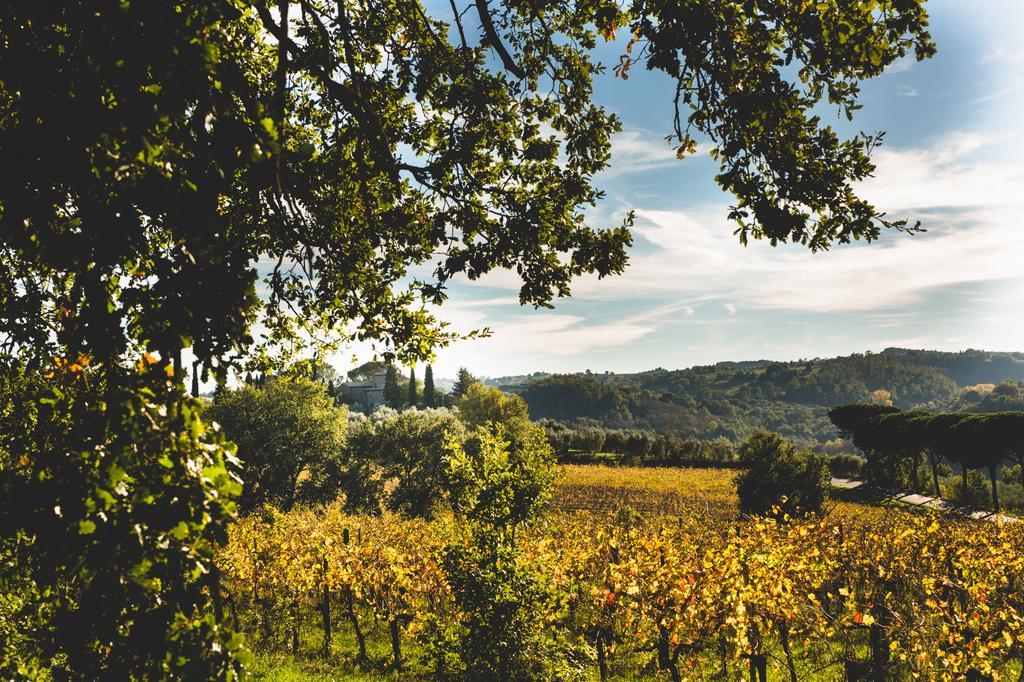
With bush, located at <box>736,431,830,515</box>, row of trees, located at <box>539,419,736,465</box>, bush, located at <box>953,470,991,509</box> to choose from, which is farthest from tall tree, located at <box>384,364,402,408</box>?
bush, located at <box>953,470,991,509</box>

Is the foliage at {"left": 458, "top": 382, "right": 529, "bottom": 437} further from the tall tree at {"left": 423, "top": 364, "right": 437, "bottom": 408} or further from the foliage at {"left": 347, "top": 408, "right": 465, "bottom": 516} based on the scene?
the tall tree at {"left": 423, "top": 364, "right": 437, "bottom": 408}

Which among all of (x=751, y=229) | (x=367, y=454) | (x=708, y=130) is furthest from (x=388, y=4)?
(x=367, y=454)

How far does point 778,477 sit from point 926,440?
68.7ft

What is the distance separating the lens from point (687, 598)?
879 cm

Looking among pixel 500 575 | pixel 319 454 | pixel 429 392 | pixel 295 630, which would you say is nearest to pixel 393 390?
pixel 429 392

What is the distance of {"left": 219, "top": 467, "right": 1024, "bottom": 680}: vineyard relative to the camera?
825cm

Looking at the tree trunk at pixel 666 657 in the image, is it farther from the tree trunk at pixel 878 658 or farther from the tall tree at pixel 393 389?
the tall tree at pixel 393 389

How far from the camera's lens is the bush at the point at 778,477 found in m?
29.5

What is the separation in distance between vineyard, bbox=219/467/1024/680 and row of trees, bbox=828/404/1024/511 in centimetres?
2965

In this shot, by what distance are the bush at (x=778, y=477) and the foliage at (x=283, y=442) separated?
2729 centimetres

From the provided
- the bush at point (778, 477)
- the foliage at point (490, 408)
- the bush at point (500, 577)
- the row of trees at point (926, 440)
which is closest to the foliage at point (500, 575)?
the bush at point (500, 577)

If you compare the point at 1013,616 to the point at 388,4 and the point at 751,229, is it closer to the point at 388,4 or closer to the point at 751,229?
the point at 751,229

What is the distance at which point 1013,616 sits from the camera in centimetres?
793

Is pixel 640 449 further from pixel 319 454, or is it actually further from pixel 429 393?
pixel 429 393
